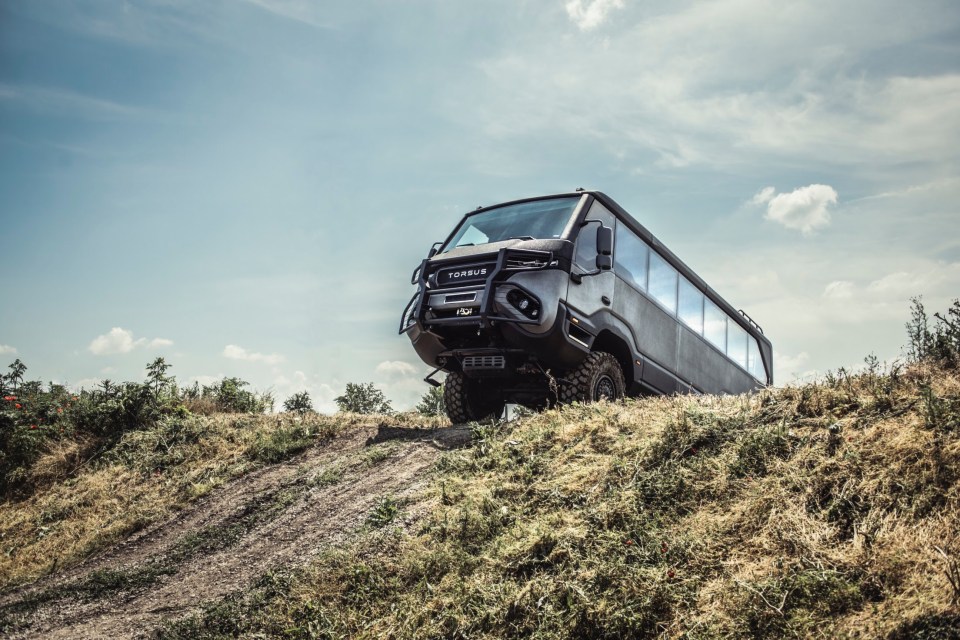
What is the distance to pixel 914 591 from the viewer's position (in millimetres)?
3441

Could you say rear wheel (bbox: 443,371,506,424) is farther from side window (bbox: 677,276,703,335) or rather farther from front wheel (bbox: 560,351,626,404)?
side window (bbox: 677,276,703,335)

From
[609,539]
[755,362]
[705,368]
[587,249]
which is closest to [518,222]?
[587,249]

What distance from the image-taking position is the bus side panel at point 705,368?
1129 centimetres

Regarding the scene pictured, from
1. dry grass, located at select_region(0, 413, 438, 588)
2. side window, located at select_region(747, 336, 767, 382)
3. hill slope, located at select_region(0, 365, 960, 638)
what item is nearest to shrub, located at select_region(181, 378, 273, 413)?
dry grass, located at select_region(0, 413, 438, 588)

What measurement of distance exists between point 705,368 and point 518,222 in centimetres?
491

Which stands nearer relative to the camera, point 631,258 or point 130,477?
point 130,477

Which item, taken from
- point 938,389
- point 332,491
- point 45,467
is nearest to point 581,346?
point 332,491

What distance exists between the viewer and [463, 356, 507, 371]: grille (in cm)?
828

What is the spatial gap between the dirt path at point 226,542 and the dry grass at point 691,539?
0.53 m

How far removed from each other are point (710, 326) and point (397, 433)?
632 cm

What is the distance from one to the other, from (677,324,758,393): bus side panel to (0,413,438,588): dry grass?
4.30 metres

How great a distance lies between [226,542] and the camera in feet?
22.7

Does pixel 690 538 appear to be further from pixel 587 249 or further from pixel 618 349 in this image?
pixel 618 349

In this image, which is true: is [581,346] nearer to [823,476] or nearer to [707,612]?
[823,476]
